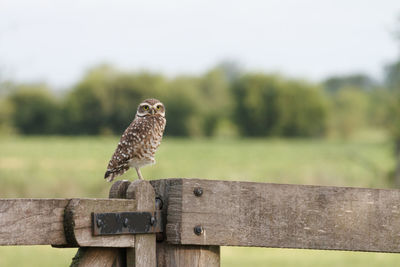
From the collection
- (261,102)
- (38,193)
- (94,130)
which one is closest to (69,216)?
(38,193)

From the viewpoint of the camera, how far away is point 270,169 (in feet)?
112

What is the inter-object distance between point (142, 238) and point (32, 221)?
1.44 ft

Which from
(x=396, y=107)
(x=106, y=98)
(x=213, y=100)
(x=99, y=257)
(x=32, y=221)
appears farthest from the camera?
(x=213, y=100)

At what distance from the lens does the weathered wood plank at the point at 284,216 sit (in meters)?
2.56

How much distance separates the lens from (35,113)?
75.4 m

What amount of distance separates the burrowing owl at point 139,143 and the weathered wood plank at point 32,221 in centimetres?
169

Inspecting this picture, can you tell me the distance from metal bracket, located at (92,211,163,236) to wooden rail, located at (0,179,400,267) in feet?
0.07

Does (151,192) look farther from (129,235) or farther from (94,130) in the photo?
(94,130)

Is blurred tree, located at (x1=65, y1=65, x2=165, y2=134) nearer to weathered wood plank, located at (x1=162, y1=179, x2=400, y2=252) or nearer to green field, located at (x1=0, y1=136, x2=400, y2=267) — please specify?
green field, located at (x1=0, y1=136, x2=400, y2=267)

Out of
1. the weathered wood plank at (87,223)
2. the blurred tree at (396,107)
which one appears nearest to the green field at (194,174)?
the blurred tree at (396,107)

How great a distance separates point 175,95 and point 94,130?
16.8 m

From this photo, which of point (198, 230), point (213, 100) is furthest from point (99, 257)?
point (213, 100)

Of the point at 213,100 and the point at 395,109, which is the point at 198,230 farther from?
the point at 213,100

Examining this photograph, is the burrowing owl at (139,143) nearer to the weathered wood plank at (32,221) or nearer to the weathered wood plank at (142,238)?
the weathered wood plank at (142,238)
